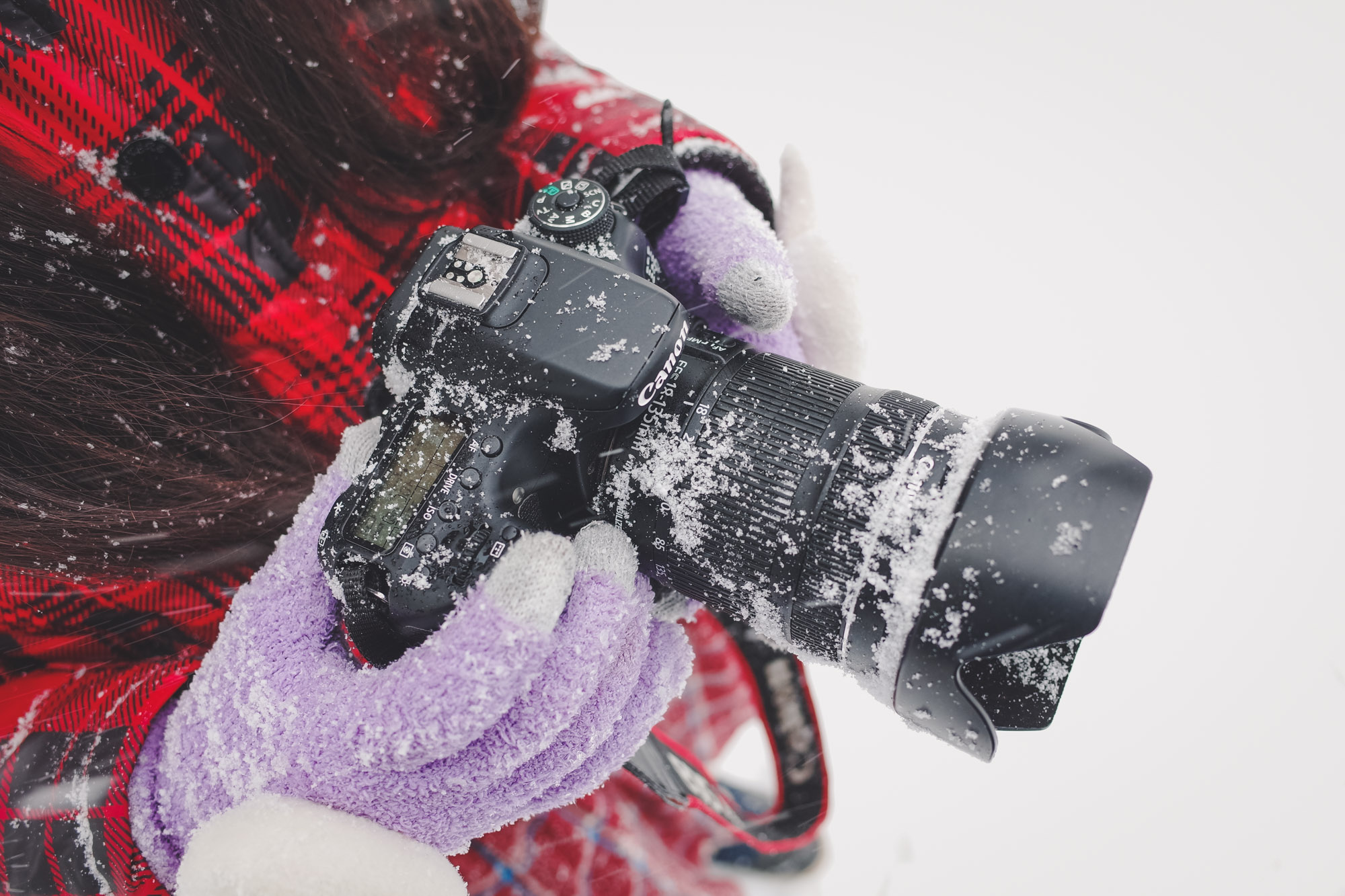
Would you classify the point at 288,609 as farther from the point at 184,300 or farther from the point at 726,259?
the point at 726,259

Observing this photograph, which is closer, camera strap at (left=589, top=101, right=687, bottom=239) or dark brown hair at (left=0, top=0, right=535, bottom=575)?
dark brown hair at (left=0, top=0, right=535, bottom=575)

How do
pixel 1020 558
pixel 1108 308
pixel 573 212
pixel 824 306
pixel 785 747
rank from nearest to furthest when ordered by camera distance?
pixel 1020 558, pixel 573 212, pixel 824 306, pixel 785 747, pixel 1108 308

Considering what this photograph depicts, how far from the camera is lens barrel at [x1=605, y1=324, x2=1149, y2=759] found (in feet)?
1.07

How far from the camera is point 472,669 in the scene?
1.16ft

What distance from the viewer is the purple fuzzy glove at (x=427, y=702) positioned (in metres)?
0.36

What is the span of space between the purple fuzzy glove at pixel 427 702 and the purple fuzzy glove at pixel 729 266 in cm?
20

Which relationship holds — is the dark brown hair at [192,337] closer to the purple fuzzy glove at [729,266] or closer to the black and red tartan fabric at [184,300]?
the black and red tartan fabric at [184,300]

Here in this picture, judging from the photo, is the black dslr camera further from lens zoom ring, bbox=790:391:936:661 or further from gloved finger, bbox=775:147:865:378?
gloved finger, bbox=775:147:865:378

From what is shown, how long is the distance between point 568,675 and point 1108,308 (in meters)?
0.85

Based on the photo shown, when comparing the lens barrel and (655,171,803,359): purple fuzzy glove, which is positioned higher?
(655,171,803,359): purple fuzzy glove

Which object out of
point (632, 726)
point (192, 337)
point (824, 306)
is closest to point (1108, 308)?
point (824, 306)

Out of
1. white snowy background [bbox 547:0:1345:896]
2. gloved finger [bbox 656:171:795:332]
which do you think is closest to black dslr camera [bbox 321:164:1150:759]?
gloved finger [bbox 656:171:795:332]

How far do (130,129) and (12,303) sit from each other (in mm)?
112

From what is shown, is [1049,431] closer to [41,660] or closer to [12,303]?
[12,303]
